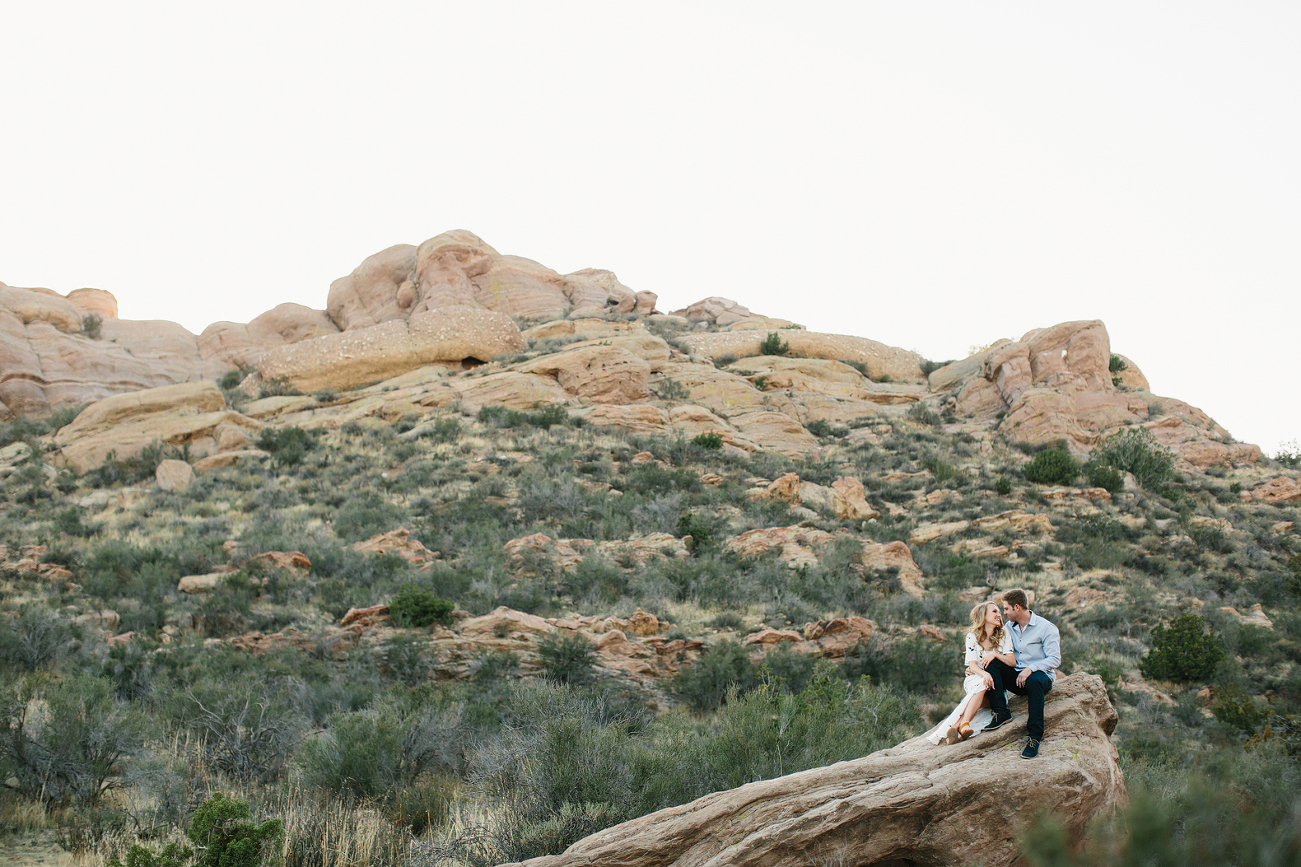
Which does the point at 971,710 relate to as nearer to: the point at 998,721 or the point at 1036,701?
the point at 998,721

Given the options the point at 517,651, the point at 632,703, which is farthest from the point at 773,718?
the point at 517,651

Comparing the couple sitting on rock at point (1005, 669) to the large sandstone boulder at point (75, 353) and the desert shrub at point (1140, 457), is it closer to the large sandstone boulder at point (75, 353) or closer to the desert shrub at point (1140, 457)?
the desert shrub at point (1140, 457)

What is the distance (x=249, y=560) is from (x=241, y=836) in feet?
31.1

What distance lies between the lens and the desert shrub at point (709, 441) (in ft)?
67.5

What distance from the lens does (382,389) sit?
85.4ft

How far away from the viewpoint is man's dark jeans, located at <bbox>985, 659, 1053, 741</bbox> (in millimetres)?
3867

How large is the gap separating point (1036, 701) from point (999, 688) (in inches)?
15.4

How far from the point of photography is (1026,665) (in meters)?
4.38

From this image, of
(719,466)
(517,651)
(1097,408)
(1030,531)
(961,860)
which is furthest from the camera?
(1097,408)

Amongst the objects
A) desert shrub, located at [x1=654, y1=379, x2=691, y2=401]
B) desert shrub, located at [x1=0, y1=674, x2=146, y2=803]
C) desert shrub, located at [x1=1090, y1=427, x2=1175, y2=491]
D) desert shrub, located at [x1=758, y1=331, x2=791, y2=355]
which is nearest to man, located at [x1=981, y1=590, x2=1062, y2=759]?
desert shrub, located at [x1=0, y1=674, x2=146, y2=803]

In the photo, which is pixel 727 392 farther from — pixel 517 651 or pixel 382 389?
pixel 517 651

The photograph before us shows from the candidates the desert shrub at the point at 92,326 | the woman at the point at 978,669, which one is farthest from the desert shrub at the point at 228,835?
the desert shrub at the point at 92,326

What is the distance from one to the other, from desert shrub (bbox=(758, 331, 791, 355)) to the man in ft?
84.8

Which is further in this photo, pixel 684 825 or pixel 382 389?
pixel 382 389
